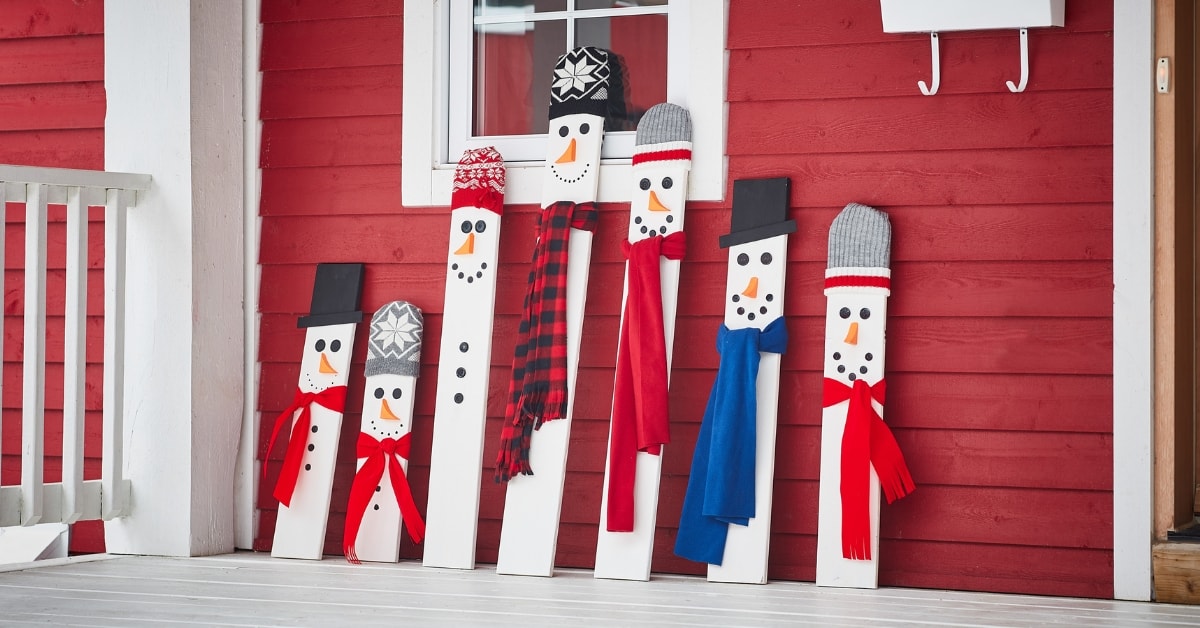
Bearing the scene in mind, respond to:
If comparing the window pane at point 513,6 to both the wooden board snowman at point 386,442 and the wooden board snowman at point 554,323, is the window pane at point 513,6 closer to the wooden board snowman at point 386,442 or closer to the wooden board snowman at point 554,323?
the wooden board snowman at point 554,323

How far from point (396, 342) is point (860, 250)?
1335mm

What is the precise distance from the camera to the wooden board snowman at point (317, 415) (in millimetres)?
3379

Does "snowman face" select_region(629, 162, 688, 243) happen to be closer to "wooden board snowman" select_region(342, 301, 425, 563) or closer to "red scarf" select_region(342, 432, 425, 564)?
"wooden board snowman" select_region(342, 301, 425, 563)

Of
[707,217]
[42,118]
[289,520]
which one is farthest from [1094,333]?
[42,118]

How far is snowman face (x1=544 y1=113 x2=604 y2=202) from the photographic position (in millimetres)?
3230

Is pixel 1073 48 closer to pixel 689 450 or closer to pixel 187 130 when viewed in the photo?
pixel 689 450

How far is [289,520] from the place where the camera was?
3.41m

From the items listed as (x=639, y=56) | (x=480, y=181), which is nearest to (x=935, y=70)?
(x=639, y=56)

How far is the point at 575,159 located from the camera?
324 centimetres

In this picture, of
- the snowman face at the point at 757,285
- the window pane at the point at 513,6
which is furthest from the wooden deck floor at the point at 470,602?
the window pane at the point at 513,6

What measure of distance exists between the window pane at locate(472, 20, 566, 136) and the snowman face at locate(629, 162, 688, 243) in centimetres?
44

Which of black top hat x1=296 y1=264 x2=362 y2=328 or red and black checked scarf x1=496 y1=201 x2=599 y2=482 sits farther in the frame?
black top hat x1=296 y1=264 x2=362 y2=328

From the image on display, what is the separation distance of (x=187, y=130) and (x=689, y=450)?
172 centimetres

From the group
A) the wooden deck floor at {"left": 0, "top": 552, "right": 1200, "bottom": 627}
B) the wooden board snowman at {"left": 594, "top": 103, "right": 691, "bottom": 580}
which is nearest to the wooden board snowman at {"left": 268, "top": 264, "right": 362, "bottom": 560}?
the wooden deck floor at {"left": 0, "top": 552, "right": 1200, "bottom": 627}
